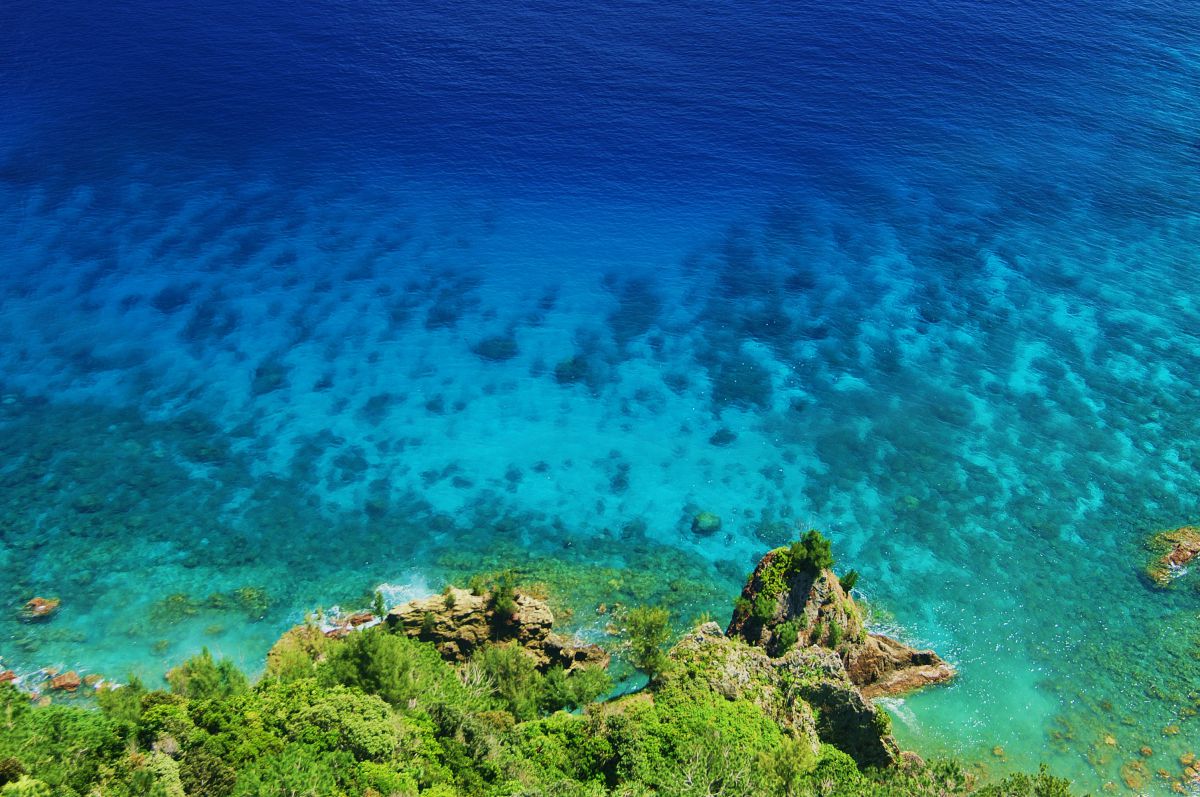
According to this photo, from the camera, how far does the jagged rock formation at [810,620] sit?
153 feet

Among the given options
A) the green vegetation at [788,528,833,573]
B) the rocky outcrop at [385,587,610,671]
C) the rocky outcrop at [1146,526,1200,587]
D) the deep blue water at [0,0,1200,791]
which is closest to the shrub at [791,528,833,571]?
the green vegetation at [788,528,833,573]

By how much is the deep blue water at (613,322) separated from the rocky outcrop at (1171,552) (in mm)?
1431

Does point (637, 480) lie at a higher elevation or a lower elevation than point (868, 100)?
lower

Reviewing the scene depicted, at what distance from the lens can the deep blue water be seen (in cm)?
5581

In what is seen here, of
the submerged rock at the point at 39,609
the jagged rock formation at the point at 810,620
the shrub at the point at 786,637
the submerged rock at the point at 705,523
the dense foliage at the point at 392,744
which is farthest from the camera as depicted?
the submerged rock at the point at 705,523

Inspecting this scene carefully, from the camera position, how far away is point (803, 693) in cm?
4275

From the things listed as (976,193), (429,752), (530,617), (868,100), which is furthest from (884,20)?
(429,752)

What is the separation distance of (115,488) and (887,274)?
228ft

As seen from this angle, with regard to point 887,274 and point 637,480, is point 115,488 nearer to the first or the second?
point 637,480

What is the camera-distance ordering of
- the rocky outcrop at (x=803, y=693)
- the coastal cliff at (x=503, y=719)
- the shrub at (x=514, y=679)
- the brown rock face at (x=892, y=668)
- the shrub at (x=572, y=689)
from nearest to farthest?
the coastal cliff at (x=503, y=719) → the rocky outcrop at (x=803, y=693) → the shrub at (x=514, y=679) → the shrub at (x=572, y=689) → the brown rock face at (x=892, y=668)

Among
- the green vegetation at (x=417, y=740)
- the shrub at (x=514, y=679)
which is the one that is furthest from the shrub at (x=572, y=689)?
the shrub at (x=514, y=679)

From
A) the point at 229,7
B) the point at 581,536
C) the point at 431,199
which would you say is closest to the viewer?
the point at 581,536

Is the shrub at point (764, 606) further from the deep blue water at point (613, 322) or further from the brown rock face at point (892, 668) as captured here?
the deep blue water at point (613, 322)

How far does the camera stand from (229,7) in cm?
12612
